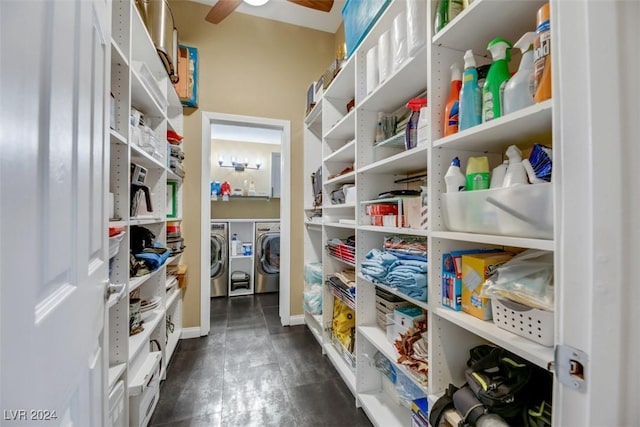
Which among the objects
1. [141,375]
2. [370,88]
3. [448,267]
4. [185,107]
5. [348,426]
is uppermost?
[185,107]

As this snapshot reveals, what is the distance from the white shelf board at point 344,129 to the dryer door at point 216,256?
8.40 feet

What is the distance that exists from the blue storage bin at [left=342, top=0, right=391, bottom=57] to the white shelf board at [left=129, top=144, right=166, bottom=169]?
1.44 meters

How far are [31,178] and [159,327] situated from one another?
6.38 feet

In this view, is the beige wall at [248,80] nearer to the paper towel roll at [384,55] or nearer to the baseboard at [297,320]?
the baseboard at [297,320]

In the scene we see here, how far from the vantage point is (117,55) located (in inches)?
47.5

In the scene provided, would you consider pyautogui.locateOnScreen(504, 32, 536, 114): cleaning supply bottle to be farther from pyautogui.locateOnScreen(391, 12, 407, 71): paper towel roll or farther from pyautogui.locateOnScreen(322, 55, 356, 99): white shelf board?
pyautogui.locateOnScreen(322, 55, 356, 99): white shelf board

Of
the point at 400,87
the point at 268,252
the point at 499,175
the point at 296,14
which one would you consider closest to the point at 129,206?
the point at 400,87

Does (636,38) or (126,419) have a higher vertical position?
(636,38)

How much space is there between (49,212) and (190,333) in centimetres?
264

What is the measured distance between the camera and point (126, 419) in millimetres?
1271

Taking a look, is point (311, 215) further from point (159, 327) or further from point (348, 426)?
point (348, 426)

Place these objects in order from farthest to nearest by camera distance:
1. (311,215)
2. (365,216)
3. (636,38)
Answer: (311,215)
(365,216)
(636,38)

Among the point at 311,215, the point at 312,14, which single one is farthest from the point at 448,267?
the point at 312,14

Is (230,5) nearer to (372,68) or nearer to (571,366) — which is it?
(372,68)
